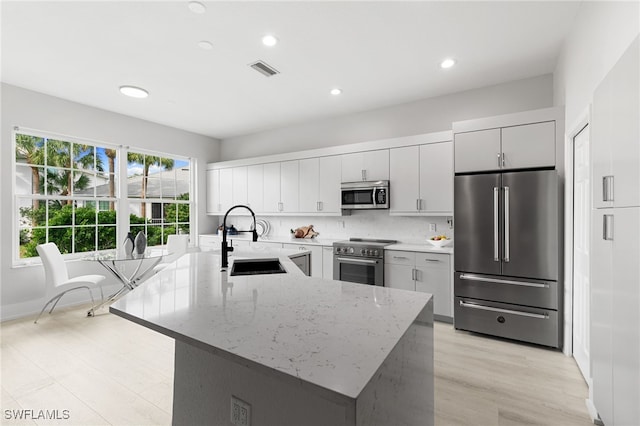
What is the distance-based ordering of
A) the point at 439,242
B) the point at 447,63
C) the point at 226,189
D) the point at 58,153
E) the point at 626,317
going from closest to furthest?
the point at 626,317, the point at 447,63, the point at 439,242, the point at 58,153, the point at 226,189

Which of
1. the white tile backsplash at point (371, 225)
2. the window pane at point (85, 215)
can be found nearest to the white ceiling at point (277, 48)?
the window pane at point (85, 215)

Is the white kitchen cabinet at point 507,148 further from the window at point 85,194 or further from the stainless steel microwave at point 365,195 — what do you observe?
the window at point 85,194

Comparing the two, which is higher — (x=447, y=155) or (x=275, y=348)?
(x=447, y=155)

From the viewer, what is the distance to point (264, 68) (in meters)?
3.35

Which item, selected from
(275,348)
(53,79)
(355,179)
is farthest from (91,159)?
(275,348)

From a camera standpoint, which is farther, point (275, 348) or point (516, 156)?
point (516, 156)

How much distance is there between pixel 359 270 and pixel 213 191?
3657 millimetres

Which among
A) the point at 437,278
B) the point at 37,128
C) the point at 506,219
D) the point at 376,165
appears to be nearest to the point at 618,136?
the point at 506,219

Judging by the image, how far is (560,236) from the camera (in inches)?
113

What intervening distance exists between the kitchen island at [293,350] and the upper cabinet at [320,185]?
302cm

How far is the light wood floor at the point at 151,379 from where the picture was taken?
6.48 feet

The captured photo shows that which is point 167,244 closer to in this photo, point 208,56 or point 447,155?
point 208,56

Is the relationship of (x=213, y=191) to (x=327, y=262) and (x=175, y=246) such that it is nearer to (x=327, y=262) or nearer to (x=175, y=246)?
(x=175, y=246)

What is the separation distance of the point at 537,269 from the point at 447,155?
5.32 feet
